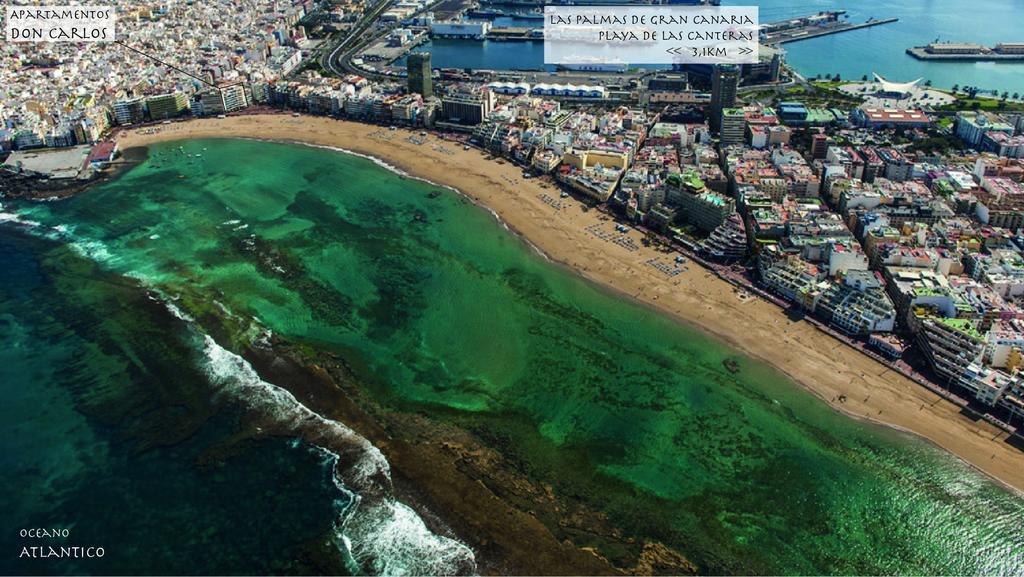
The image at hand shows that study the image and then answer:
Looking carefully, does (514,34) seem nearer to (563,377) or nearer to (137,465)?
(563,377)

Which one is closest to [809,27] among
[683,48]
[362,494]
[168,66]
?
[683,48]

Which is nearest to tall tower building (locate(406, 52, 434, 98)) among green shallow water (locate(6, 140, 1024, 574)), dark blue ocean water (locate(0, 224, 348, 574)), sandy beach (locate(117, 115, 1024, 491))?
sandy beach (locate(117, 115, 1024, 491))

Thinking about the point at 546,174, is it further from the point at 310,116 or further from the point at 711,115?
the point at 310,116

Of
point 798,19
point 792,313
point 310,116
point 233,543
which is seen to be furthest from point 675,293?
point 798,19

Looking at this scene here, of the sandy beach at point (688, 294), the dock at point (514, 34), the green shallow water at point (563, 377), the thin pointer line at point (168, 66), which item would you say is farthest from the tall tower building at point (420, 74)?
the dock at point (514, 34)

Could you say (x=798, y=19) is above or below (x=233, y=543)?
above
